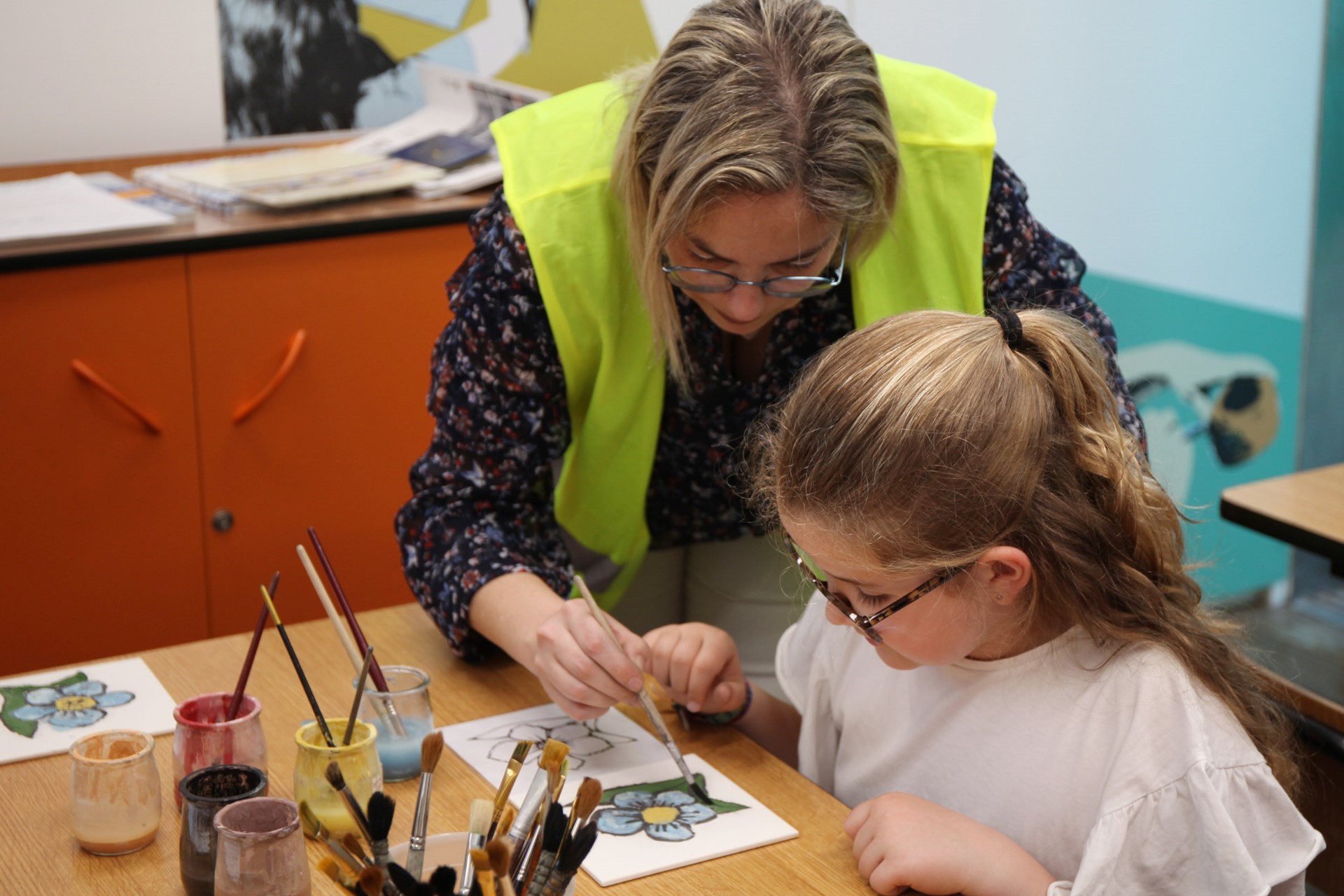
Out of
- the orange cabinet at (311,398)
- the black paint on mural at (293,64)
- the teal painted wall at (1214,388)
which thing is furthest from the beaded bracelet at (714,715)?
the teal painted wall at (1214,388)

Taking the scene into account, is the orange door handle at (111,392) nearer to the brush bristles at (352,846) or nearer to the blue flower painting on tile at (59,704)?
the blue flower painting on tile at (59,704)

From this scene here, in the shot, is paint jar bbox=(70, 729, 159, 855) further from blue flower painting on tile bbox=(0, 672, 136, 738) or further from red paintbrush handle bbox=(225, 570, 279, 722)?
blue flower painting on tile bbox=(0, 672, 136, 738)

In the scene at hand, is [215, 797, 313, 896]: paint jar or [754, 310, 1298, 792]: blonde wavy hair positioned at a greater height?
[754, 310, 1298, 792]: blonde wavy hair

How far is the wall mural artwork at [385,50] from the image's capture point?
273cm

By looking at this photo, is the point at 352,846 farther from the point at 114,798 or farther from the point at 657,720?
the point at 657,720

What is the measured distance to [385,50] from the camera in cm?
283

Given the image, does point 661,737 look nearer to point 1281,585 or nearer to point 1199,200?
→ point 1199,200

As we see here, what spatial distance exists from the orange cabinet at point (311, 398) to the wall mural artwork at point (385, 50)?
18.7 inches

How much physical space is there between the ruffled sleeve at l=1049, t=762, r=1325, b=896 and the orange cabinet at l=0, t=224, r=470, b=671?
1761 millimetres

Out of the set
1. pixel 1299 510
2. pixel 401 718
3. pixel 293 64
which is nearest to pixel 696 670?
pixel 401 718

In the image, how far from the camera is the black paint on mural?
2711 mm

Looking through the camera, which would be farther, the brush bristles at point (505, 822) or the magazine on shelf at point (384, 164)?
the magazine on shelf at point (384, 164)

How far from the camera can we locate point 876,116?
55.2 inches

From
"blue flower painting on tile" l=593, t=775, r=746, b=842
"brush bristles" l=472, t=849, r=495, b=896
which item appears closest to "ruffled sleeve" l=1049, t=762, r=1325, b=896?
"blue flower painting on tile" l=593, t=775, r=746, b=842
